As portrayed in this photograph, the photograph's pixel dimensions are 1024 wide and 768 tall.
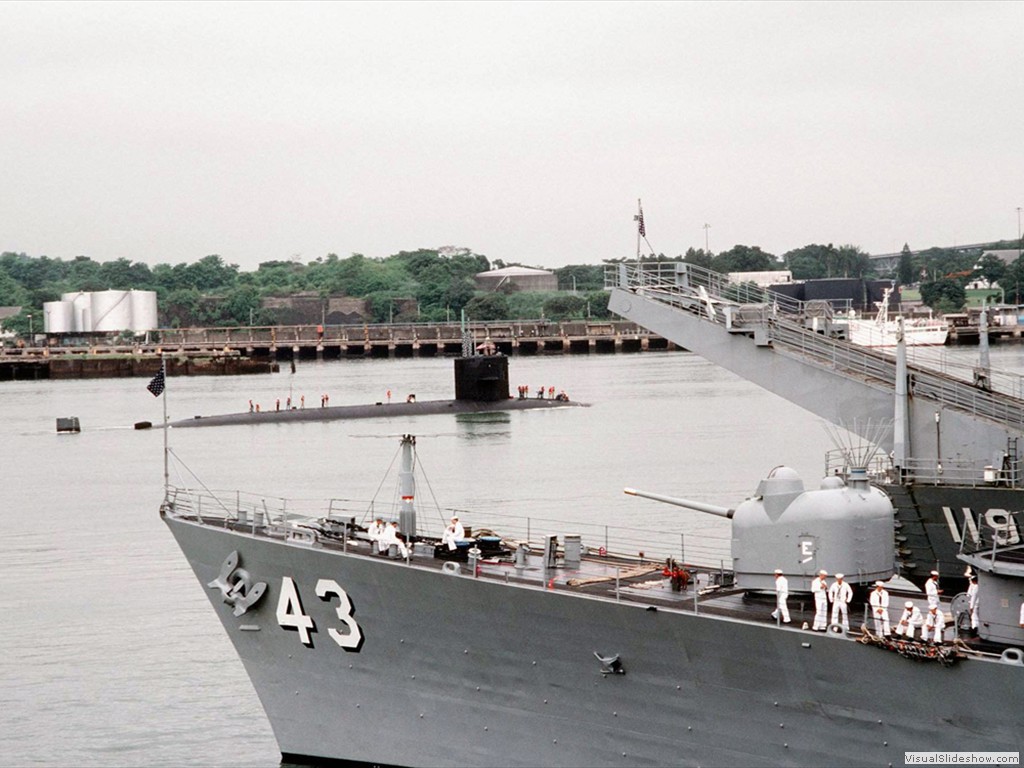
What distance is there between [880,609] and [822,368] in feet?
37.3

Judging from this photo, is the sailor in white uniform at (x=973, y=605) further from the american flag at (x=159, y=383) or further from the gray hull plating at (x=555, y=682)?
the american flag at (x=159, y=383)

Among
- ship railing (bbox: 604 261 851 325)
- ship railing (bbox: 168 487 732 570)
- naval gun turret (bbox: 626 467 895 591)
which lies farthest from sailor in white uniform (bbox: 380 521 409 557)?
ship railing (bbox: 604 261 851 325)

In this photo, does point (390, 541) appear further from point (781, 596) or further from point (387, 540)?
point (781, 596)

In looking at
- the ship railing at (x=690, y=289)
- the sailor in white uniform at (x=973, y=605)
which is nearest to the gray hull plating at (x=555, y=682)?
the sailor in white uniform at (x=973, y=605)

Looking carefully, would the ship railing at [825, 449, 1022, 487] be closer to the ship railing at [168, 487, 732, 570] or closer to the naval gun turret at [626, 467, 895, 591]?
the ship railing at [168, 487, 732, 570]

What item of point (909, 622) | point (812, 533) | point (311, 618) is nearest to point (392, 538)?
point (311, 618)

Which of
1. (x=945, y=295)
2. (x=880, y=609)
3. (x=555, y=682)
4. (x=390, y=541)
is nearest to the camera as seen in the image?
(x=880, y=609)

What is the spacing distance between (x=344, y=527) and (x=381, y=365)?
13614 centimetres

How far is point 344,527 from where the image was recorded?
22734 millimetres

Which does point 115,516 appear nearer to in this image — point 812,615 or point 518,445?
point 518,445

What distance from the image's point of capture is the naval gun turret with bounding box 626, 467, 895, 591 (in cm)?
1923

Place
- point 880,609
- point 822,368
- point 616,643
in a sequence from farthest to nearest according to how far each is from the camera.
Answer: point 822,368
point 616,643
point 880,609

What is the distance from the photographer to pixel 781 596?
1814 cm

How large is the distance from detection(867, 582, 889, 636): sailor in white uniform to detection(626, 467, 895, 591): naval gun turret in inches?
45.7
